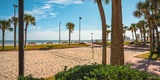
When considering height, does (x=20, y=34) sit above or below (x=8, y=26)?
below

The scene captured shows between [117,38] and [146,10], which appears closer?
[117,38]

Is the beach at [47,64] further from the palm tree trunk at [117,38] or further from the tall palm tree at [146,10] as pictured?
the tall palm tree at [146,10]

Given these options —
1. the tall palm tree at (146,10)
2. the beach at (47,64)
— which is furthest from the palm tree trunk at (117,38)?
the tall palm tree at (146,10)

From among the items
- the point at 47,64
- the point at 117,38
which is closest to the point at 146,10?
the point at 47,64

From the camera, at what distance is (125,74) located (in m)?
4.20

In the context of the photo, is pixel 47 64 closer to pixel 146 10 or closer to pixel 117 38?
pixel 117 38

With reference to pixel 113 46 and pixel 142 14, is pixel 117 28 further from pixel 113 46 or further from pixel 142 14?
pixel 142 14

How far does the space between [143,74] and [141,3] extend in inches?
1171

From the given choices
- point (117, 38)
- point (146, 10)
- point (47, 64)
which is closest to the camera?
point (117, 38)

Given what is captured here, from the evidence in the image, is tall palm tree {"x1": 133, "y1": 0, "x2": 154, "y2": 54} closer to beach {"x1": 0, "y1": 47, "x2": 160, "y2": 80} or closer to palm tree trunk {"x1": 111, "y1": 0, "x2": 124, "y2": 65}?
beach {"x1": 0, "y1": 47, "x2": 160, "y2": 80}

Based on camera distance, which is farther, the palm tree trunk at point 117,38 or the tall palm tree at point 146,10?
the tall palm tree at point 146,10

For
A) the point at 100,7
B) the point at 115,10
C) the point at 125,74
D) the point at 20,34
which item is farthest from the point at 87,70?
the point at 100,7

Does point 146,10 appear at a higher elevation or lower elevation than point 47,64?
higher

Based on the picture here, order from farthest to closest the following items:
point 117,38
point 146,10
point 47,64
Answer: point 146,10
point 47,64
point 117,38
